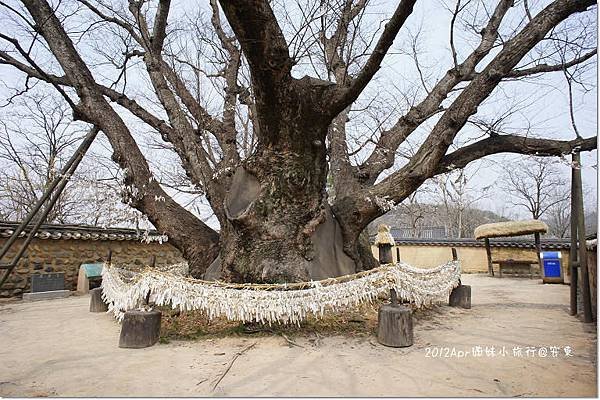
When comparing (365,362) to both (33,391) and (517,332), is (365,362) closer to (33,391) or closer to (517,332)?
(517,332)

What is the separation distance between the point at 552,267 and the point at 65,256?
12.5m

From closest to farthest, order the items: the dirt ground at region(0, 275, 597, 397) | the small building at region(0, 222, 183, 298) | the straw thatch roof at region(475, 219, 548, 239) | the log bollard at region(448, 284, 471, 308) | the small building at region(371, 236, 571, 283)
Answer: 1. the dirt ground at region(0, 275, 597, 397)
2. the log bollard at region(448, 284, 471, 308)
3. the small building at region(0, 222, 183, 298)
4. the straw thatch roof at region(475, 219, 548, 239)
5. the small building at region(371, 236, 571, 283)

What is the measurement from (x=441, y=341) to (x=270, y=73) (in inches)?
124

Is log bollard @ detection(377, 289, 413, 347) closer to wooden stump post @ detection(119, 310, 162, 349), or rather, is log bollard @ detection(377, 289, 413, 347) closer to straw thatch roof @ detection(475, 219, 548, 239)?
wooden stump post @ detection(119, 310, 162, 349)

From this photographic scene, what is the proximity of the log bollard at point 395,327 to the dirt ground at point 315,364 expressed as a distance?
0.32 feet

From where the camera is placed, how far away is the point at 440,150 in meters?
4.36

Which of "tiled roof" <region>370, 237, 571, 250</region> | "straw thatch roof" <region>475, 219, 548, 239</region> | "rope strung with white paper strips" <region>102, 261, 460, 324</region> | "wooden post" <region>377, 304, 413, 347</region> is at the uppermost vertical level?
"straw thatch roof" <region>475, 219, 548, 239</region>

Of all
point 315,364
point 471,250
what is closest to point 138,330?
point 315,364

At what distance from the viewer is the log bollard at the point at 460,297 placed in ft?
17.3

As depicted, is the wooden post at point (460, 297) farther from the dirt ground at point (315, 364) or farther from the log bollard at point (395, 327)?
the log bollard at point (395, 327)

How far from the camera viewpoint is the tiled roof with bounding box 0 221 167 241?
724 cm

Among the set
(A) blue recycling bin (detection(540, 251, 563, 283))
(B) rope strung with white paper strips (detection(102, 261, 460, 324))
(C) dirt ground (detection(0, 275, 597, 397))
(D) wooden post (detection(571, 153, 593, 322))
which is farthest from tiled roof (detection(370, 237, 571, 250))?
(B) rope strung with white paper strips (detection(102, 261, 460, 324))

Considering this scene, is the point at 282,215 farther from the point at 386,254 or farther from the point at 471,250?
the point at 471,250

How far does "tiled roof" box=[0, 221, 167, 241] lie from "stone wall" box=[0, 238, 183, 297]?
0.17 m
